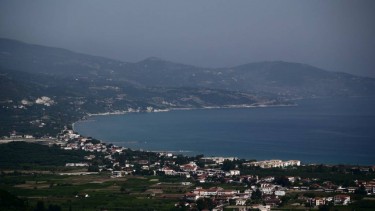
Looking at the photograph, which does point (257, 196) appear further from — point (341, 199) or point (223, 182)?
point (223, 182)

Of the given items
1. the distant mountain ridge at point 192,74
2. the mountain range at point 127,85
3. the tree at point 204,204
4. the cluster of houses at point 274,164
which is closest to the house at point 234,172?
the cluster of houses at point 274,164

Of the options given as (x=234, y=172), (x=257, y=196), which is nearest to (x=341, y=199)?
(x=257, y=196)

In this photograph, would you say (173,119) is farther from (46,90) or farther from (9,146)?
(9,146)

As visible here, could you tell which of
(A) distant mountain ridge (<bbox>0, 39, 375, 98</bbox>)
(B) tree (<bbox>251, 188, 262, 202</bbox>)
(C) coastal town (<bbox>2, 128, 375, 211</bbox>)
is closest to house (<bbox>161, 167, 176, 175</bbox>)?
(C) coastal town (<bbox>2, 128, 375, 211</bbox>)

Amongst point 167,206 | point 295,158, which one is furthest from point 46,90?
point 167,206

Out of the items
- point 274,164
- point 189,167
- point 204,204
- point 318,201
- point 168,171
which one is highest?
point 274,164

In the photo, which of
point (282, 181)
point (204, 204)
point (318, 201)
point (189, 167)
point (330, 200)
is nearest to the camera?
point (204, 204)
